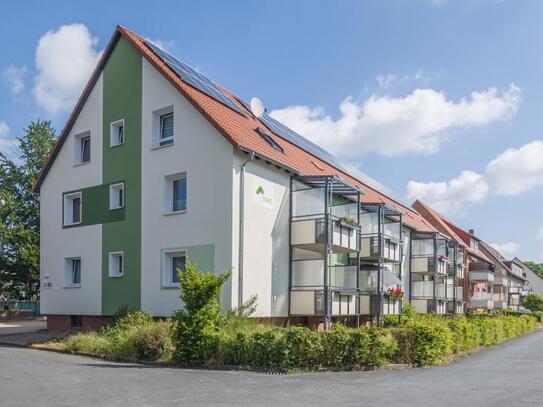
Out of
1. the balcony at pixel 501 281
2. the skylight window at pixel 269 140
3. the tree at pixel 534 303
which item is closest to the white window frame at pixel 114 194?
the skylight window at pixel 269 140

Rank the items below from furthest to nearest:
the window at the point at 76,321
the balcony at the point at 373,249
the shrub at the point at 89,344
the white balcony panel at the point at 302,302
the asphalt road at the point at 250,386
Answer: the balcony at the point at 373,249, the window at the point at 76,321, the white balcony panel at the point at 302,302, the shrub at the point at 89,344, the asphalt road at the point at 250,386

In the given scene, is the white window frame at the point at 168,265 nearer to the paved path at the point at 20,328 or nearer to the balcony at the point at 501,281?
the paved path at the point at 20,328

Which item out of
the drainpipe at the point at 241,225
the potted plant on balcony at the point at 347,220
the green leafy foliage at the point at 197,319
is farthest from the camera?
the potted plant on balcony at the point at 347,220

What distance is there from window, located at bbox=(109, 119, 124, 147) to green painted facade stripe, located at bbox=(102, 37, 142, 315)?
7.5 inches

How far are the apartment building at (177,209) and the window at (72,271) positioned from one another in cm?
6

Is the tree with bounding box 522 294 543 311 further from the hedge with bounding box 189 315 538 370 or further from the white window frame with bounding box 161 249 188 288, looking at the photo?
the white window frame with bounding box 161 249 188 288

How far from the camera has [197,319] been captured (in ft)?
45.5

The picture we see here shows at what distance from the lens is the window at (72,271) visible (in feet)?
73.5

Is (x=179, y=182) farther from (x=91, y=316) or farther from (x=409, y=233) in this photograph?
(x=409, y=233)

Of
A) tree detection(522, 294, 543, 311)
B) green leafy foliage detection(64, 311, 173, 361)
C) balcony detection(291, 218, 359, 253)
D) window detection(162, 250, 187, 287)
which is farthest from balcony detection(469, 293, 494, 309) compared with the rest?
green leafy foliage detection(64, 311, 173, 361)

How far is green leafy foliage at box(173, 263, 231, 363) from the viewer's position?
Answer: 13.7 meters

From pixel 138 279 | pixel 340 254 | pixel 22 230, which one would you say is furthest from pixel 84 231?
pixel 22 230

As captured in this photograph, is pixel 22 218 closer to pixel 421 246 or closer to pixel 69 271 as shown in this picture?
pixel 69 271

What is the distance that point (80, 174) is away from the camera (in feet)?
73.8
